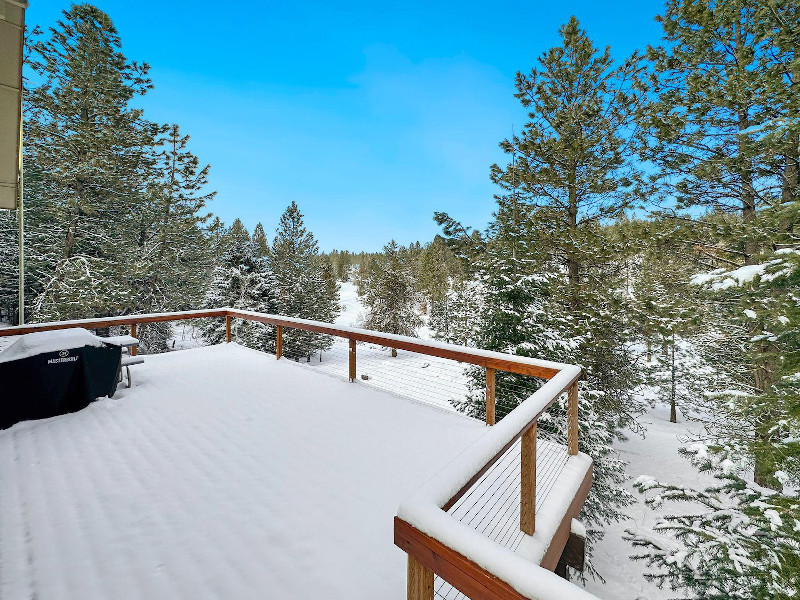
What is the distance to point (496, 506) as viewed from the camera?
2.30 meters

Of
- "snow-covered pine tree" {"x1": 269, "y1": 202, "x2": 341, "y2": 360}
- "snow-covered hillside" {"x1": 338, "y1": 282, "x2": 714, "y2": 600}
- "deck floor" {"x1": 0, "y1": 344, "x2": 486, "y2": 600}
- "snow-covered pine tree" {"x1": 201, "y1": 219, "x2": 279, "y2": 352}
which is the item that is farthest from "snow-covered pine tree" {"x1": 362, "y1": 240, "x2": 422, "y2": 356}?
"deck floor" {"x1": 0, "y1": 344, "x2": 486, "y2": 600}

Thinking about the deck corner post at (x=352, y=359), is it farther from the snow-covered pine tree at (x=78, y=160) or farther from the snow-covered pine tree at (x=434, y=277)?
the snow-covered pine tree at (x=434, y=277)

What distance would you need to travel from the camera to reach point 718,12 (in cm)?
541

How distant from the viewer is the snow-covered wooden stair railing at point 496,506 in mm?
790

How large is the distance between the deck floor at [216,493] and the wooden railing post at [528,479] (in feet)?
2.58

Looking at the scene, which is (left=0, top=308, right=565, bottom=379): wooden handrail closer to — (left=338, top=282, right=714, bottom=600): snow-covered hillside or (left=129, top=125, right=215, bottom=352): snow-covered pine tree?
(left=338, top=282, right=714, bottom=600): snow-covered hillside

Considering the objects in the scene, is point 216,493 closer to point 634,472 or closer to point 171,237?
point 171,237

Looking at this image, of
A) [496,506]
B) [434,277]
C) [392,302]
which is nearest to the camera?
[496,506]

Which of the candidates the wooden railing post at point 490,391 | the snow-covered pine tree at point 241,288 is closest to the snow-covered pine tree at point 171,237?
the snow-covered pine tree at point 241,288

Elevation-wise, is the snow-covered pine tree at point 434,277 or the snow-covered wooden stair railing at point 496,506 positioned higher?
the snow-covered pine tree at point 434,277

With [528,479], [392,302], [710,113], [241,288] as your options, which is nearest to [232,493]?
[528,479]

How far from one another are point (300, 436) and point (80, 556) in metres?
1.58

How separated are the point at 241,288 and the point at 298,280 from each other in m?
2.81

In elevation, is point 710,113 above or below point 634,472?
above
